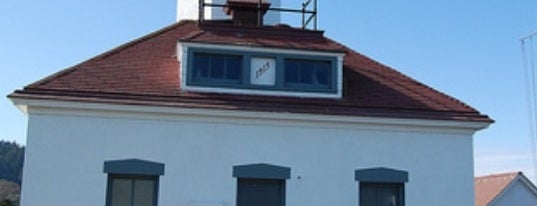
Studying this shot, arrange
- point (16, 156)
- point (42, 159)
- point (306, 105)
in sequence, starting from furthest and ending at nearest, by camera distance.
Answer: point (16, 156)
point (306, 105)
point (42, 159)

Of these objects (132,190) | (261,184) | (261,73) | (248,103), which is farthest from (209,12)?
(132,190)

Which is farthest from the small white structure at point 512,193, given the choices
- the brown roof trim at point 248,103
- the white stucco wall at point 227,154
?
the brown roof trim at point 248,103

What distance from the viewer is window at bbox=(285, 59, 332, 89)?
16.5 meters

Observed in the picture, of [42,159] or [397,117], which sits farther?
[397,117]

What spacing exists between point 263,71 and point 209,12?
17.9 feet

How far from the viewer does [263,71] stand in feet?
53.9

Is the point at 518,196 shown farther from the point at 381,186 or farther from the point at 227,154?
the point at 227,154

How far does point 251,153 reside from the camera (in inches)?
611

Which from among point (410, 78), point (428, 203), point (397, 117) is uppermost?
point (410, 78)

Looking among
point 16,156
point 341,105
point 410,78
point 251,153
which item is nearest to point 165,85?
point 251,153

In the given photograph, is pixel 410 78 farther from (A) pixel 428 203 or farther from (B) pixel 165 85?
(B) pixel 165 85

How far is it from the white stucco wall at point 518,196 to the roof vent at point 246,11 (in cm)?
1283

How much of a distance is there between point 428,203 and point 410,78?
11.1ft

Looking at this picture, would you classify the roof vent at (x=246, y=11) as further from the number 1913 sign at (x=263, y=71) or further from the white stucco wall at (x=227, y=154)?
the white stucco wall at (x=227, y=154)
